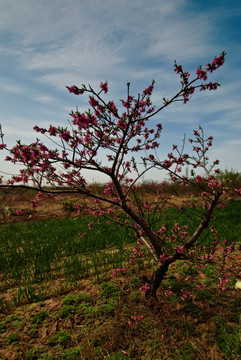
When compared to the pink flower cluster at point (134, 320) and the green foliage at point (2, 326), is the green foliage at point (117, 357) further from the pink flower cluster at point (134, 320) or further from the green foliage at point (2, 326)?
the green foliage at point (2, 326)

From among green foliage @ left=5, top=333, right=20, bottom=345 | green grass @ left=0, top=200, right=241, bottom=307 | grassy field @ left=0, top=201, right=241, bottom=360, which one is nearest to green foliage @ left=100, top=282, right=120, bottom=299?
grassy field @ left=0, top=201, right=241, bottom=360

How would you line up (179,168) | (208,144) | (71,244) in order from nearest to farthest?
(179,168), (208,144), (71,244)

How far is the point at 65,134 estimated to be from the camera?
2.47 m

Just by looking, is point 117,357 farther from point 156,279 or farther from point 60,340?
point 156,279

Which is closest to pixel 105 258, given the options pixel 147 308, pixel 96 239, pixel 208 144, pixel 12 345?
pixel 96 239

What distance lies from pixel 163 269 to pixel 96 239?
3.36m

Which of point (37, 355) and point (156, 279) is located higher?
point (156, 279)

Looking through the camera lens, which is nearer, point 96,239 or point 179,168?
point 179,168

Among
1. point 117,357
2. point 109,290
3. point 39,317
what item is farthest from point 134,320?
point 39,317

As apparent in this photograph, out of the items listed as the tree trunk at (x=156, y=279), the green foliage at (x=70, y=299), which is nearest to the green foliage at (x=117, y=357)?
the tree trunk at (x=156, y=279)

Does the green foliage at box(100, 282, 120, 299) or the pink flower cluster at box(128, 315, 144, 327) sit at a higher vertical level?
the green foliage at box(100, 282, 120, 299)

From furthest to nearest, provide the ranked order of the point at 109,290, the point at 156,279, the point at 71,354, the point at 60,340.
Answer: the point at 109,290, the point at 156,279, the point at 60,340, the point at 71,354

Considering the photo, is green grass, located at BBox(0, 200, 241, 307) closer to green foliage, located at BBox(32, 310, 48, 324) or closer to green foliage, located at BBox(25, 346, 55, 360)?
green foliage, located at BBox(32, 310, 48, 324)

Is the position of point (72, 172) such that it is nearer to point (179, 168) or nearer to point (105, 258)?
point (179, 168)
